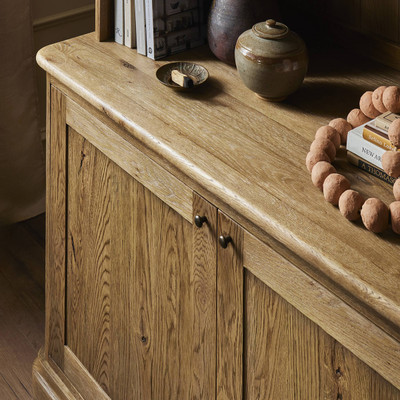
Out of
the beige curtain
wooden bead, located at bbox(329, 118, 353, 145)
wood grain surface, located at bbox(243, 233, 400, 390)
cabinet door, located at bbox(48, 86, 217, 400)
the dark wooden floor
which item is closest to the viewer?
wood grain surface, located at bbox(243, 233, 400, 390)

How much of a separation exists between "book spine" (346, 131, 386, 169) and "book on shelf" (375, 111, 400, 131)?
0.10 feet

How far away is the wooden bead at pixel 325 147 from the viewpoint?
3.50 ft

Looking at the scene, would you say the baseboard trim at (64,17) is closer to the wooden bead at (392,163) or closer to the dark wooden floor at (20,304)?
the dark wooden floor at (20,304)

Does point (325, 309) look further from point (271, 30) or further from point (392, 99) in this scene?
point (271, 30)

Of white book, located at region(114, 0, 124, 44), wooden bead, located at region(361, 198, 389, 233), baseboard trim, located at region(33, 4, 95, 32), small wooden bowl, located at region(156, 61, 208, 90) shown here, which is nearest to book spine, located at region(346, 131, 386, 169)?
wooden bead, located at region(361, 198, 389, 233)

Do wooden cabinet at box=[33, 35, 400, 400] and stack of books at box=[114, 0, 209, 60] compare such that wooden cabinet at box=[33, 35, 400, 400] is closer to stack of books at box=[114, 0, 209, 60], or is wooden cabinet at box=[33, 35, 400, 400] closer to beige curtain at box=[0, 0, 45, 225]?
stack of books at box=[114, 0, 209, 60]

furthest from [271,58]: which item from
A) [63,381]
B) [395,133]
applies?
[63,381]

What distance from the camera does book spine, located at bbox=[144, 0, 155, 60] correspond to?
4.44 ft

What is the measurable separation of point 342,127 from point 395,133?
132 millimetres

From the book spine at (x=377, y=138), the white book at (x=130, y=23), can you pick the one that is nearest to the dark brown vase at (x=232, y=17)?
the white book at (x=130, y=23)

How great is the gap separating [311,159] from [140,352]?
63cm

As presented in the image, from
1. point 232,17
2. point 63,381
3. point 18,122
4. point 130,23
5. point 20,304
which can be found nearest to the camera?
point 232,17

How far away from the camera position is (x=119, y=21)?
4.71ft

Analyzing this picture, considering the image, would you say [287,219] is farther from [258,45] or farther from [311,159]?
[258,45]
